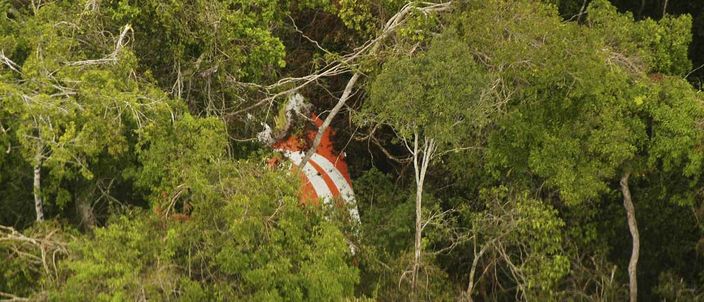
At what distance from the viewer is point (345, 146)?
66.5ft

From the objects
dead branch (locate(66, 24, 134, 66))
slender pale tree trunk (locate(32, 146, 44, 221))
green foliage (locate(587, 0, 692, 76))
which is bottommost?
slender pale tree trunk (locate(32, 146, 44, 221))

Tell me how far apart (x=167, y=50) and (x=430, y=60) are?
3.72m

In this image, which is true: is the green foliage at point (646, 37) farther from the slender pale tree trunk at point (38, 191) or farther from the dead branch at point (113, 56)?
the slender pale tree trunk at point (38, 191)

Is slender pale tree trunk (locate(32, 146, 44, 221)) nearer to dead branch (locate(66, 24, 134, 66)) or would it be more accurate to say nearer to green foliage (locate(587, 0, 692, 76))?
dead branch (locate(66, 24, 134, 66))

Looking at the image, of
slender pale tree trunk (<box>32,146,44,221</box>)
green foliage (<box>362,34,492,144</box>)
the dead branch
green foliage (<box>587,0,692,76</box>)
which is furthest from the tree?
slender pale tree trunk (<box>32,146,44,221</box>)

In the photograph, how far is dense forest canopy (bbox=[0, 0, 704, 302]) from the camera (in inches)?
553

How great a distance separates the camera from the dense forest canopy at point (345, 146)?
46.1 ft

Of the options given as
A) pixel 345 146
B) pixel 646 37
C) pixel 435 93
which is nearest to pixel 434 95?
pixel 435 93

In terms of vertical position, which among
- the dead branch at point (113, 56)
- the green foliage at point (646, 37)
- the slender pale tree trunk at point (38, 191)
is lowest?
the slender pale tree trunk at point (38, 191)

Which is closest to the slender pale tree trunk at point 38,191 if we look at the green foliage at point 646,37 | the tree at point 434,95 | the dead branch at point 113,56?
the dead branch at point 113,56

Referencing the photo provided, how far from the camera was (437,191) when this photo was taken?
1992 cm

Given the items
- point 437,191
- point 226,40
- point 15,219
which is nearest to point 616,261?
point 437,191

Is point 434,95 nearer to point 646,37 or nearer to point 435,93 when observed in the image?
point 435,93

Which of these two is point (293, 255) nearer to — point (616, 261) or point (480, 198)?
point (480, 198)
